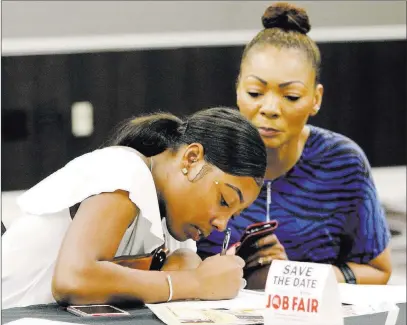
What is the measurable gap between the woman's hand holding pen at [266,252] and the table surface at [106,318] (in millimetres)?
488

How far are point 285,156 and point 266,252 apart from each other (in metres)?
0.30

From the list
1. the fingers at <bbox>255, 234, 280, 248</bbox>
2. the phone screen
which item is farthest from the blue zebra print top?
the phone screen

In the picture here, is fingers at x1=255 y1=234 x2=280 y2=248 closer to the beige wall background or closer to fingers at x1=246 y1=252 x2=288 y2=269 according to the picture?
fingers at x1=246 y1=252 x2=288 y2=269

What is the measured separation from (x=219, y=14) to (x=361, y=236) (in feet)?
2.70

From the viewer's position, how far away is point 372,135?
102 inches

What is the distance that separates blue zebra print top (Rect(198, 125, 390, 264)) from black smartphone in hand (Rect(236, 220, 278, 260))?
0.06ft

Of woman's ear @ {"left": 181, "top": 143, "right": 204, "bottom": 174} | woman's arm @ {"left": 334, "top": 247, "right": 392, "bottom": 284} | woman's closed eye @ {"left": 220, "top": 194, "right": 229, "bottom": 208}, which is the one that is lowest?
woman's arm @ {"left": 334, "top": 247, "right": 392, "bottom": 284}

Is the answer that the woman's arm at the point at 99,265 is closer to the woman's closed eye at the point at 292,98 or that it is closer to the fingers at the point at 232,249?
the fingers at the point at 232,249

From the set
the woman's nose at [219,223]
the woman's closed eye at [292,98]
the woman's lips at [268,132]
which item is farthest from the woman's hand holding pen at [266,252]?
the woman's closed eye at [292,98]

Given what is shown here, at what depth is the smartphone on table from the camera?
188 centimetres

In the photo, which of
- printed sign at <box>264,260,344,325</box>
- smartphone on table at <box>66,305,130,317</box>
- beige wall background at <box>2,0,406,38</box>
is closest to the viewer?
printed sign at <box>264,260,344,325</box>

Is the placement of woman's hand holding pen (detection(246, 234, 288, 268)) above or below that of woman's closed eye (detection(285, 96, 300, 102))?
below

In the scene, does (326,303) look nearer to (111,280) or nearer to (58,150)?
(111,280)

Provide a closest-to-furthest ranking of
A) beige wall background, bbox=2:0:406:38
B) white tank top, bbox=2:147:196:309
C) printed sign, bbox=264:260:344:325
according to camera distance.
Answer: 1. printed sign, bbox=264:260:344:325
2. white tank top, bbox=2:147:196:309
3. beige wall background, bbox=2:0:406:38
